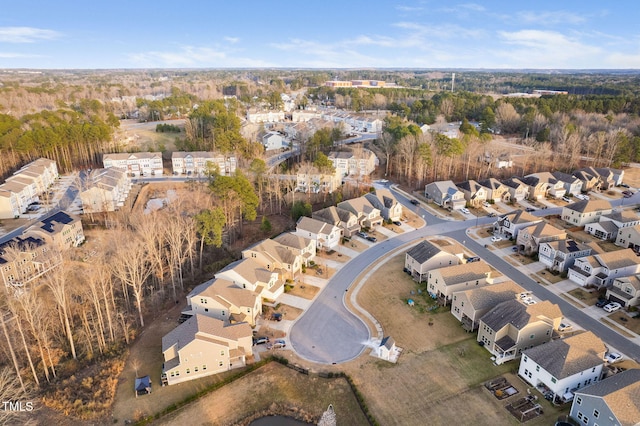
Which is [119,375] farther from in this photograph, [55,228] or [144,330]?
[55,228]

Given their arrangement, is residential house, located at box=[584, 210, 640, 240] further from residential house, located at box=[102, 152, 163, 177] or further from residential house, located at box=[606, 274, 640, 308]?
residential house, located at box=[102, 152, 163, 177]

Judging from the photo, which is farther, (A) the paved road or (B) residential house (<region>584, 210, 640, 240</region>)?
(B) residential house (<region>584, 210, 640, 240</region>)

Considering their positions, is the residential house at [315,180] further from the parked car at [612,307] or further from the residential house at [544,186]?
the parked car at [612,307]

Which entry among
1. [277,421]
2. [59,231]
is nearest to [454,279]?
[277,421]

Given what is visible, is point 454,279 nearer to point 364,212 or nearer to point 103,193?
point 364,212


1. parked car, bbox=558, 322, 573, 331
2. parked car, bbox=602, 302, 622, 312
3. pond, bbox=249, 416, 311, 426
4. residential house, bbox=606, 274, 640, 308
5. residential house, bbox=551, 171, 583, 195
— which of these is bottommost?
pond, bbox=249, 416, 311, 426

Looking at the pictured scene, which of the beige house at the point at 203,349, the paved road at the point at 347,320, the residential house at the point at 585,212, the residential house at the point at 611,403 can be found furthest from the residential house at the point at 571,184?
the beige house at the point at 203,349

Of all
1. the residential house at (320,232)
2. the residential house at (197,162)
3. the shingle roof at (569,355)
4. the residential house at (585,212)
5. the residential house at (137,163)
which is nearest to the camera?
the shingle roof at (569,355)

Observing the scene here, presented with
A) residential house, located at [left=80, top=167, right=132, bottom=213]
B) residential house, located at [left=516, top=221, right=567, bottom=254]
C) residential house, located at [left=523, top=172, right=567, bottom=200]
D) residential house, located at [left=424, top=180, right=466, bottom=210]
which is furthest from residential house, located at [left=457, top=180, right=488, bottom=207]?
residential house, located at [left=80, top=167, right=132, bottom=213]
